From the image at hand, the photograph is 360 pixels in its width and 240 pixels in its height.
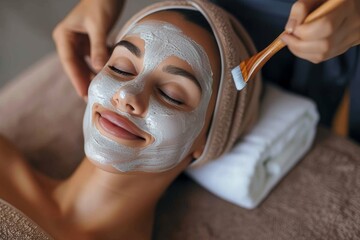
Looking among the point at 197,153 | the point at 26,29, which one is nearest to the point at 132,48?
the point at 197,153

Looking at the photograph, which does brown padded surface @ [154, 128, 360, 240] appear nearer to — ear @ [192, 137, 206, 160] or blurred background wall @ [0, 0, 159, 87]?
ear @ [192, 137, 206, 160]

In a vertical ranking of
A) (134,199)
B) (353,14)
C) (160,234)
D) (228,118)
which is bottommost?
(160,234)

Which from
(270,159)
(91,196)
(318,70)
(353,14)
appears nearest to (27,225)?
(91,196)

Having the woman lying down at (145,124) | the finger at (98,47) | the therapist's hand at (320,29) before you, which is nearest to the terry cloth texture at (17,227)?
the woman lying down at (145,124)

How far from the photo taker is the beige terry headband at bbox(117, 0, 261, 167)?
3.07ft

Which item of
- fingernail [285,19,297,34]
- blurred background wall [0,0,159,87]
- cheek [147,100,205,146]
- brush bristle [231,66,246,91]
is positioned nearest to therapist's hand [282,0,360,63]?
fingernail [285,19,297,34]

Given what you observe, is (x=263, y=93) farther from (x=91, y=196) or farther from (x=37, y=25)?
(x=37, y=25)

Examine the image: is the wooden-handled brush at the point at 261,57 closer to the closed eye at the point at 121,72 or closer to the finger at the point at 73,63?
the closed eye at the point at 121,72

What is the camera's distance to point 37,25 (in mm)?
1939

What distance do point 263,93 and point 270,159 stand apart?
17 cm

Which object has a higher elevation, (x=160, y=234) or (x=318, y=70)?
(x=318, y=70)

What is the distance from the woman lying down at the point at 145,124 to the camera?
88cm

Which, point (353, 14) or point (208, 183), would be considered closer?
point (353, 14)

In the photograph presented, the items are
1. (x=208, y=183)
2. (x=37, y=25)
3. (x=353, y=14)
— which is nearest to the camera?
(x=353, y=14)
